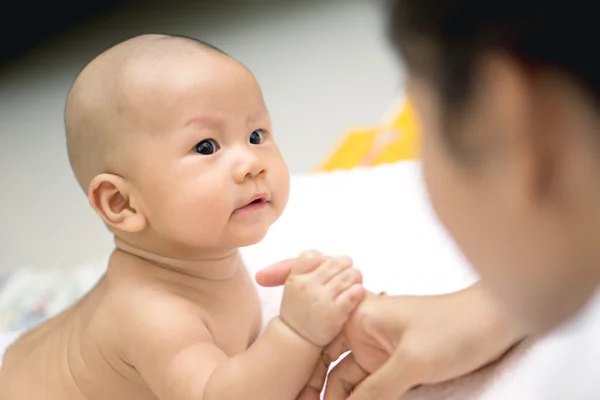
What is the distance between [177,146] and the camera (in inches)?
25.4

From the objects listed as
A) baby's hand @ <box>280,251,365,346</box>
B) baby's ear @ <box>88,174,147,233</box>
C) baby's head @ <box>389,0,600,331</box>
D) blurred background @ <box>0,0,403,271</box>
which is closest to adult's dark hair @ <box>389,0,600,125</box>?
baby's head @ <box>389,0,600,331</box>

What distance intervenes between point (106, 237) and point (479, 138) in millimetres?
1157

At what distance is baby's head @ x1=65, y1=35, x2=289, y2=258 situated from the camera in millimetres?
643

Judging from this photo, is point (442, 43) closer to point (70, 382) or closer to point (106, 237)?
point (70, 382)

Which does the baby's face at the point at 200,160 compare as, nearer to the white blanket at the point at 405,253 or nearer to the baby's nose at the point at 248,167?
the baby's nose at the point at 248,167

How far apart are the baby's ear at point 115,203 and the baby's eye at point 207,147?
7 cm

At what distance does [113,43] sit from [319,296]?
67.8 inches

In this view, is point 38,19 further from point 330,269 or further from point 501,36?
point 501,36

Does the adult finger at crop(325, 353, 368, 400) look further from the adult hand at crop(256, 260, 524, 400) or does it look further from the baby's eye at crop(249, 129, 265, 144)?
the baby's eye at crop(249, 129, 265, 144)

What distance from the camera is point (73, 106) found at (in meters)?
0.69

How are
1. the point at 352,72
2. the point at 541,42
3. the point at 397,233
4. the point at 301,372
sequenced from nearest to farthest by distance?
the point at 541,42 < the point at 301,372 < the point at 397,233 < the point at 352,72

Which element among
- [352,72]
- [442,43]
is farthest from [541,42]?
[352,72]

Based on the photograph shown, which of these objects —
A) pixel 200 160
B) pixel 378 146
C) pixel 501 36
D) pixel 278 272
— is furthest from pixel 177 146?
pixel 378 146

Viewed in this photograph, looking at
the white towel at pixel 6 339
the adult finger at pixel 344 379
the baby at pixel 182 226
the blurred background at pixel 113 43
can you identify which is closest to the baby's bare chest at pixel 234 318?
the baby at pixel 182 226
